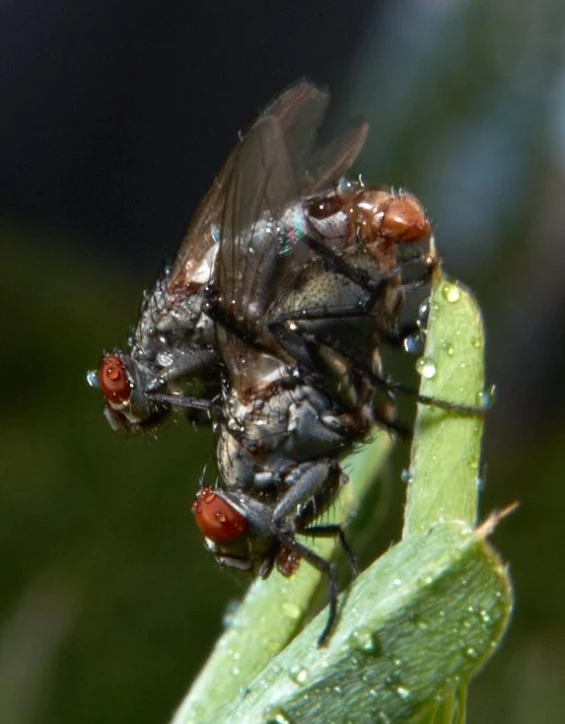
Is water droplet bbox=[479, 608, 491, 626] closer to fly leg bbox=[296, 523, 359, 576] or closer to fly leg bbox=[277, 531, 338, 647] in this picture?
fly leg bbox=[277, 531, 338, 647]

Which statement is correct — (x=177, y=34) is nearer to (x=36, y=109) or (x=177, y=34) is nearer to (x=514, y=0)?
(x=36, y=109)

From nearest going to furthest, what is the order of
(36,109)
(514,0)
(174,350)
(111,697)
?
(174,350)
(111,697)
(514,0)
(36,109)

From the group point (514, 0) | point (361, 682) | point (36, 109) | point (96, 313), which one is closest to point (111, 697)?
point (96, 313)

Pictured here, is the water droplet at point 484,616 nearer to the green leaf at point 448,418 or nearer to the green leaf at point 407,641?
the green leaf at point 407,641

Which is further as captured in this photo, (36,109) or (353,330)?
(36,109)

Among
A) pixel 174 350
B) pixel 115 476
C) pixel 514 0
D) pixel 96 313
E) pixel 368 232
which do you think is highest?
pixel 514 0

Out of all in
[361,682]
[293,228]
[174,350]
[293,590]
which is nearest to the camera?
[361,682]

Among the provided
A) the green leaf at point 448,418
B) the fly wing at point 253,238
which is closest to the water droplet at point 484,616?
the green leaf at point 448,418
